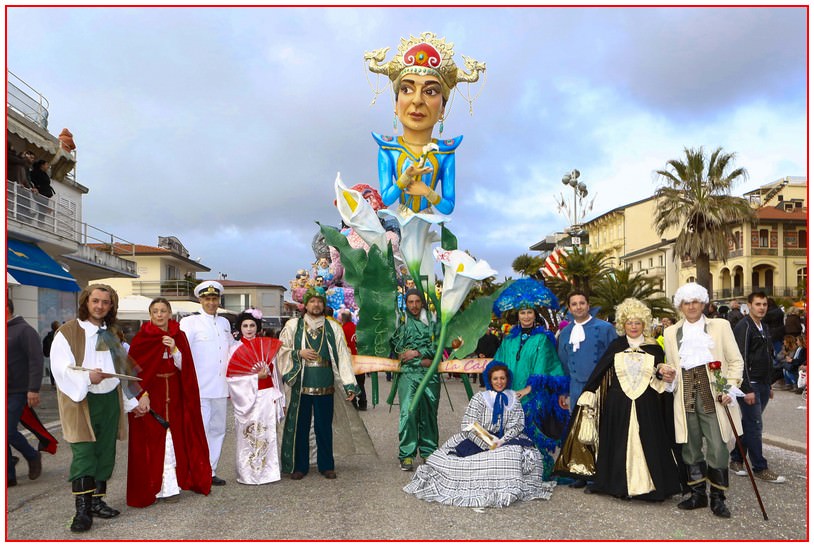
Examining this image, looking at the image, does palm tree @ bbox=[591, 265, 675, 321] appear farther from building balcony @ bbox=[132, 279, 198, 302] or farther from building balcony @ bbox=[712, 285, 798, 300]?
building balcony @ bbox=[132, 279, 198, 302]

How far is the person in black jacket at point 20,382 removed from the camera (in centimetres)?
627

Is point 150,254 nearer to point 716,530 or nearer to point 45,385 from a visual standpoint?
point 45,385

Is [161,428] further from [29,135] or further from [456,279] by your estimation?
[29,135]

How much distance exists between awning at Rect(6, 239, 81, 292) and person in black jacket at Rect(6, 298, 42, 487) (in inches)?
272

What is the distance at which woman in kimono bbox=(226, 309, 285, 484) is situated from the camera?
621cm

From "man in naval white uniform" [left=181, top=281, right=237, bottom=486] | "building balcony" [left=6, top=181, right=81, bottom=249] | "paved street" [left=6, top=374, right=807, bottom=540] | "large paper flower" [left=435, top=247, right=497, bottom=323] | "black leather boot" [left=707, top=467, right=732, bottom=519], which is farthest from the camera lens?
"building balcony" [left=6, top=181, right=81, bottom=249]

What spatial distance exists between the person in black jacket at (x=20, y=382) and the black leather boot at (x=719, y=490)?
19.1ft

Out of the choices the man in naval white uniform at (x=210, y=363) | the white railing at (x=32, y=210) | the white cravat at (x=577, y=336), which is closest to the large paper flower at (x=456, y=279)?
the white cravat at (x=577, y=336)

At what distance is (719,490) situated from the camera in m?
5.05

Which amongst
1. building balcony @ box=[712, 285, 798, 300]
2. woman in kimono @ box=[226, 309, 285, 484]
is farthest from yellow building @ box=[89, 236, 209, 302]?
building balcony @ box=[712, 285, 798, 300]

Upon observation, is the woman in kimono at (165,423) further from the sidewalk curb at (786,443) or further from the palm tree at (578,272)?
the palm tree at (578,272)

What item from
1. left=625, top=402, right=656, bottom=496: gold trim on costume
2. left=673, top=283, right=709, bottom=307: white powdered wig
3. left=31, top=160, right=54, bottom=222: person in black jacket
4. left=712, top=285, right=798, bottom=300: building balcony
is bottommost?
left=625, top=402, right=656, bottom=496: gold trim on costume

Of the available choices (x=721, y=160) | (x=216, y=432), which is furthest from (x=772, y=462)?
(x=721, y=160)

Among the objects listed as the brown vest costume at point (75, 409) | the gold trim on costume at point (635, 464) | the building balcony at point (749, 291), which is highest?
the building balcony at point (749, 291)
